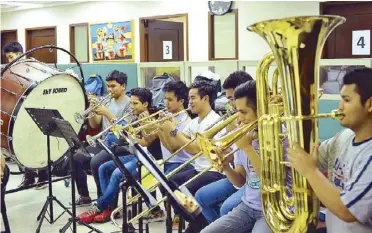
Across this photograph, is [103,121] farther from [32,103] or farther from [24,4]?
[24,4]

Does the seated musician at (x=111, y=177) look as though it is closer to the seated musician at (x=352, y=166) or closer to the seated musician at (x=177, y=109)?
the seated musician at (x=177, y=109)

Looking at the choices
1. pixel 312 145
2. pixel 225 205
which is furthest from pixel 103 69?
pixel 312 145

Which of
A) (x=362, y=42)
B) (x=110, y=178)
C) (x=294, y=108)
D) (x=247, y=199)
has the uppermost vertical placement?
(x=362, y=42)

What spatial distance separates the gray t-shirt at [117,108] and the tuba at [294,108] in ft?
8.47

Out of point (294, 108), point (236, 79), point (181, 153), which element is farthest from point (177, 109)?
point (294, 108)

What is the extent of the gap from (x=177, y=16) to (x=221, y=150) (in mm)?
5969

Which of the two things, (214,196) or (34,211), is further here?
(34,211)

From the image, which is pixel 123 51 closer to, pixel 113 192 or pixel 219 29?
pixel 219 29

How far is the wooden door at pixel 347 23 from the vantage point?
6145 mm

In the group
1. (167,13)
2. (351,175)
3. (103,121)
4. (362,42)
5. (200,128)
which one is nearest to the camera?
(351,175)

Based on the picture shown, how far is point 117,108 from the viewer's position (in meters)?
4.34

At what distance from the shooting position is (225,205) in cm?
276

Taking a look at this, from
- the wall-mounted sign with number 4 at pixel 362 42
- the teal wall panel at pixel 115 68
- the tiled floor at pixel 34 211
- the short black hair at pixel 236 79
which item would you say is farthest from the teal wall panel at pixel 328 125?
the teal wall panel at pixel 115 68

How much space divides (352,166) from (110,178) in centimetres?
261
